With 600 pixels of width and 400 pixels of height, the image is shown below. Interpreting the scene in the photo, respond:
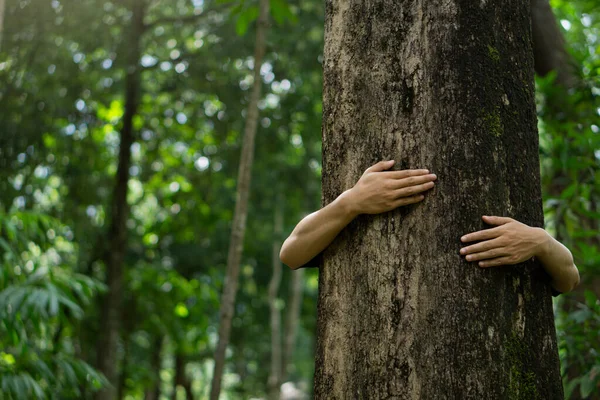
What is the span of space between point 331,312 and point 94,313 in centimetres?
1022

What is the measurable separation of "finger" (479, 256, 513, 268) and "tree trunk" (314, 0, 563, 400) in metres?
0.02

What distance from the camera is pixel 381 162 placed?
6.74 ft

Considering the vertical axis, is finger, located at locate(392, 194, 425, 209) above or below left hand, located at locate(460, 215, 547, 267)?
above

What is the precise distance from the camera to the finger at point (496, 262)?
6.33 feet

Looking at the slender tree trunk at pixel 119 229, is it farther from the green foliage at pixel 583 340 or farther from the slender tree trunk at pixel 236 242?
the green foliage at pixel 583 340

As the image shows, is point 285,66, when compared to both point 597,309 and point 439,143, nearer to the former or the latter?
point 597,309

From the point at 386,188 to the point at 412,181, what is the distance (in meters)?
0.08

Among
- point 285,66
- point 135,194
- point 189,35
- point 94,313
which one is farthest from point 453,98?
point 135,194

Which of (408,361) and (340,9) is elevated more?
(340,9)

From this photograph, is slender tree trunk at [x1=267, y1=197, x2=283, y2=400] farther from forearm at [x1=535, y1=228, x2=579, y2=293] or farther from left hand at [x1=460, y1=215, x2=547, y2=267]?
left hand at [x1=460, y1=215, x2=547, y2=267]

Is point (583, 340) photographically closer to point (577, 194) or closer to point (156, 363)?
point (577, 194)

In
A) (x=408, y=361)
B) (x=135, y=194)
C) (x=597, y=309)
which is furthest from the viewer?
(x=135, y=194)

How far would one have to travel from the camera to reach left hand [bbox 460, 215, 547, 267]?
6.30ft

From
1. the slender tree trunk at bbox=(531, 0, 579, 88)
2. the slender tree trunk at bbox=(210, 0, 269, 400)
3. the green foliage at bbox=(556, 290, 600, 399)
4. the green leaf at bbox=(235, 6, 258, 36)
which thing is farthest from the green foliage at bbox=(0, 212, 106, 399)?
the slender tree trunk at bbox=(531, 0, 579, 88)
